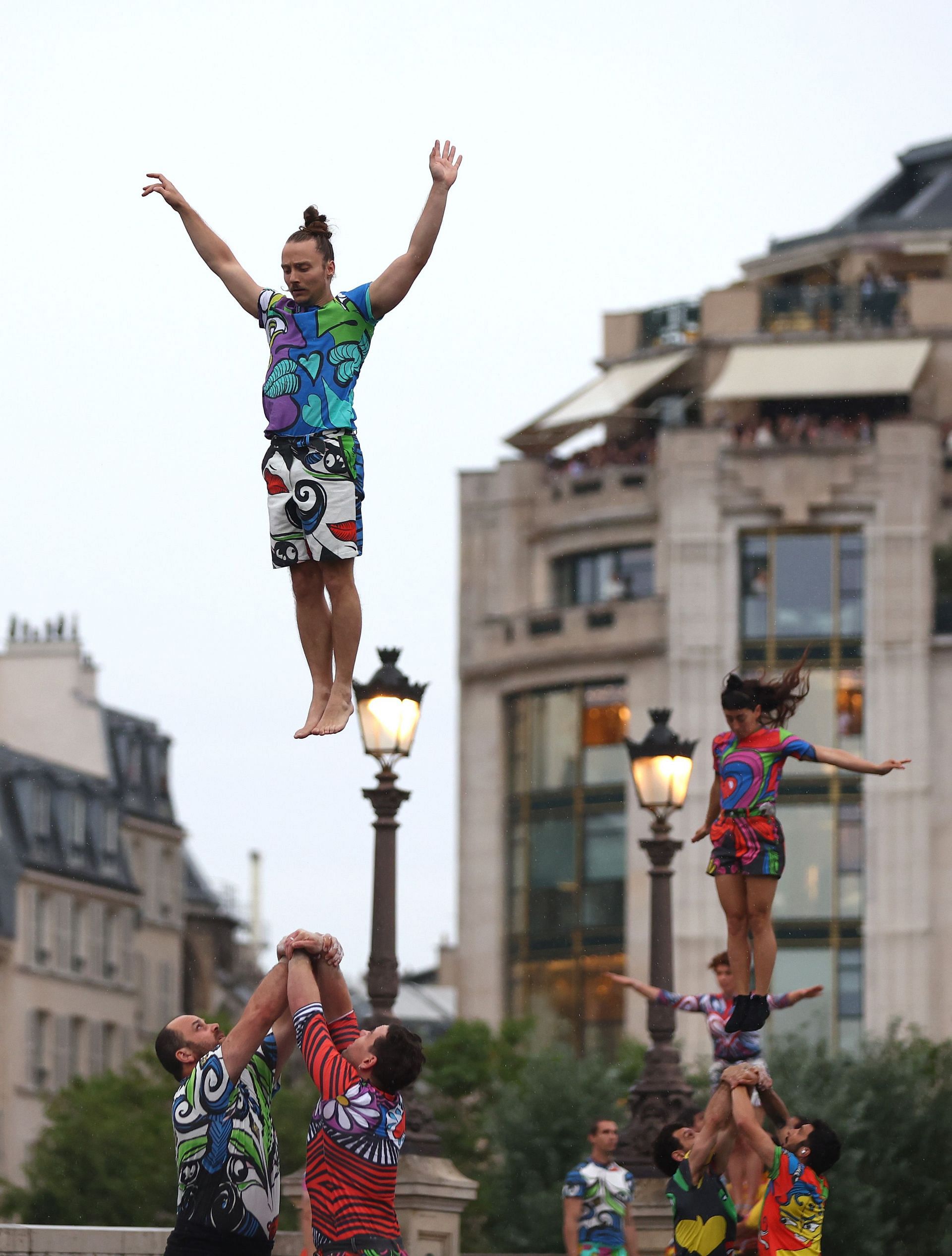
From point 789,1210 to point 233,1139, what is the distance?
4228 mm

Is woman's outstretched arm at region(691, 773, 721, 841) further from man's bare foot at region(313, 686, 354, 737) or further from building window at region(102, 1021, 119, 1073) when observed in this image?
building window at region(102, 1021, 119, 1073)

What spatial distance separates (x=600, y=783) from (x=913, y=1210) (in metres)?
31.2

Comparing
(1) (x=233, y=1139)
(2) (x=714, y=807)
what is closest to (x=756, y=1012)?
(2) (x=714, y=807)

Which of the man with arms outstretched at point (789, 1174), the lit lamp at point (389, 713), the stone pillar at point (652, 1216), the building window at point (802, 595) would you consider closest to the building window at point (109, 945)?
the building window at point (802, 595)

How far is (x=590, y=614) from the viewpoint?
253ft

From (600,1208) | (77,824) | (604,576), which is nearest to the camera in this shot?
(600,1208)

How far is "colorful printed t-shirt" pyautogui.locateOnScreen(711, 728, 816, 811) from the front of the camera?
16250mm

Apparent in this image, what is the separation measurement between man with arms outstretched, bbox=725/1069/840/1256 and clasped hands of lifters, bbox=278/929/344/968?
3.36 meters

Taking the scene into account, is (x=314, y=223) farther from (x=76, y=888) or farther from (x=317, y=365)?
(x=76, y=888)

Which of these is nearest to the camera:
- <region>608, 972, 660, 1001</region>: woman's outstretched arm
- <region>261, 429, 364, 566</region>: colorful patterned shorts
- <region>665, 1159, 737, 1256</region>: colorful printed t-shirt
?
<region>261, 429, 364, 566</region>: colorful patterned shorts

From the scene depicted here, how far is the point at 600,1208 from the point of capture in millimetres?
20797

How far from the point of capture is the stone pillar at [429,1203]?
2477 centimetres

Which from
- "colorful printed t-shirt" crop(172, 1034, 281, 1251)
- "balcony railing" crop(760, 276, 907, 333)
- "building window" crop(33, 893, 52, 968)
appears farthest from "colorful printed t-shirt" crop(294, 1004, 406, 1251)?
"building window" crop(33, 893, 52, 968)

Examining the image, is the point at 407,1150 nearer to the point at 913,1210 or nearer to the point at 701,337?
the point at 913,1210
